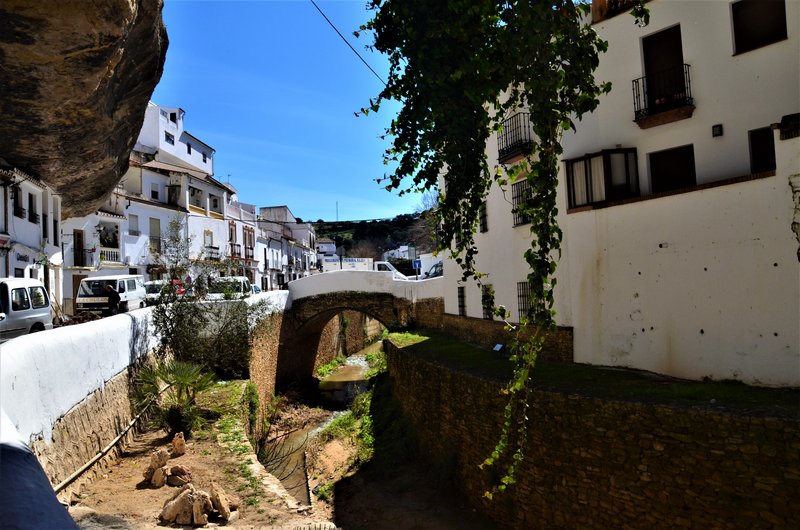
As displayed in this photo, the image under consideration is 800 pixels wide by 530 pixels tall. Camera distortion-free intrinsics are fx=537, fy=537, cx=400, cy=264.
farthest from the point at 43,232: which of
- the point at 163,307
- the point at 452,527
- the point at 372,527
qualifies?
the point at 452,527

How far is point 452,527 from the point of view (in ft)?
34.0

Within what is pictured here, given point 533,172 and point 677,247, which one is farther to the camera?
point 677,247

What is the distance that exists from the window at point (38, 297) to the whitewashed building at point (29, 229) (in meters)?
3.46

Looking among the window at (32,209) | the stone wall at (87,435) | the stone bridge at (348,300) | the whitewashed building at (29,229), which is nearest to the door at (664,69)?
the stone wall at (87,435)

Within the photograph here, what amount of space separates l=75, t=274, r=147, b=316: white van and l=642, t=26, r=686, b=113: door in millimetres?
14311

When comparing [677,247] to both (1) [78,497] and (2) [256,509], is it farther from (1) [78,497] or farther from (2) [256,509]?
(1) [78,497]

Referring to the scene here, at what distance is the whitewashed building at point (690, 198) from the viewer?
8250mm

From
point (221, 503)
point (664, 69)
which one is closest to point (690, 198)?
point (664, 69)

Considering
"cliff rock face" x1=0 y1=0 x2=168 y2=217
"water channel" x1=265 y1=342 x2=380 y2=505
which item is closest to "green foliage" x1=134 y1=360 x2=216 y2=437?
"water channel" x1=265 y1=342 x2=380 y2=505

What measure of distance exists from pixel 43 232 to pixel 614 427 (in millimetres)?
17294

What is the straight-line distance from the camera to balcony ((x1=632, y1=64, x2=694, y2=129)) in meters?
10.2

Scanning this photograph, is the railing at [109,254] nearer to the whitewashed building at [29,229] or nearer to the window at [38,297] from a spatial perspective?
the whitewashed building at [29,229]

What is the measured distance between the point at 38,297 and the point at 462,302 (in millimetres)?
12441

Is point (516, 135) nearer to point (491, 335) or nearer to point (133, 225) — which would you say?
point (491, 335)
